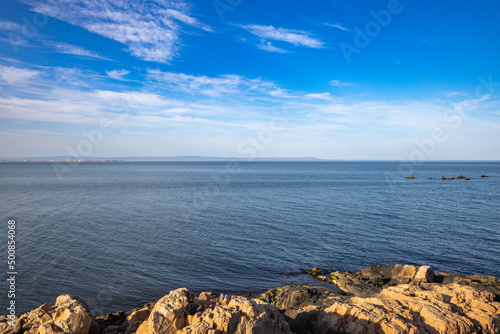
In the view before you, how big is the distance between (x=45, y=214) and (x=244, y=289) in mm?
40146

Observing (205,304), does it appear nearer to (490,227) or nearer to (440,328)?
(440,328)

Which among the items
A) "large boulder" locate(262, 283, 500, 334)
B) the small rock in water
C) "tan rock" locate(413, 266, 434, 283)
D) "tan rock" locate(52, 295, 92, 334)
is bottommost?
the small rock in water

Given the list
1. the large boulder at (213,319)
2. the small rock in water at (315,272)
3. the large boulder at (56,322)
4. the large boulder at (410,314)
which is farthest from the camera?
the small rock in water at (315,272)

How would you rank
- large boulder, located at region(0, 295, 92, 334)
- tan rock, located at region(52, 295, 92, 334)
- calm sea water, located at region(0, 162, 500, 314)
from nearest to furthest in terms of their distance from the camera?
large boulder, located at region(0, 295, 92, 334)
tan rock, located at region(52, 295, 92, 334)
calm sea water, located at region(0, 162, 500, 314)

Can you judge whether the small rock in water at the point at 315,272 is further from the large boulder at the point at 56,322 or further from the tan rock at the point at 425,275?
the large boulder at the point at 56,322

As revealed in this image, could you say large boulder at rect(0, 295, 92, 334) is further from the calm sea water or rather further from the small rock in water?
the small rock in water

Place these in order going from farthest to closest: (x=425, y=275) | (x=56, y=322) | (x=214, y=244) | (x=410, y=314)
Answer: (x=214, y=244) < (x=425, y=275) < (x=410, y=314) < (x=56, y=322)

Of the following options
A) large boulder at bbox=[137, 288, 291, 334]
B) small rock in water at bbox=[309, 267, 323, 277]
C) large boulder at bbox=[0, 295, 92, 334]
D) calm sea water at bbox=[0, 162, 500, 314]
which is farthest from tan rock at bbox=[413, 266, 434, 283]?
large boulder at bbox=[0, 295, 92, 334]

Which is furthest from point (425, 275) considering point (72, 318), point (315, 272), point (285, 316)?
point (72, 318)

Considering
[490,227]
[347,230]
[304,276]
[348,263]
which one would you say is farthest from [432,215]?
[304,276]

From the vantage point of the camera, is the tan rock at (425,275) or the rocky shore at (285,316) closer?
the rocky shore at (285,316)

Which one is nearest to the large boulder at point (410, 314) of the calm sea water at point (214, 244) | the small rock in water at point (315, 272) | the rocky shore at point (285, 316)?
the rocky shore at point (285, 316)

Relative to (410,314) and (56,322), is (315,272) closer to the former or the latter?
(410,314)

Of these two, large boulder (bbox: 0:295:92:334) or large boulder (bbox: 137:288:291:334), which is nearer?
large boulder (bbox: 137:288:291:334)
